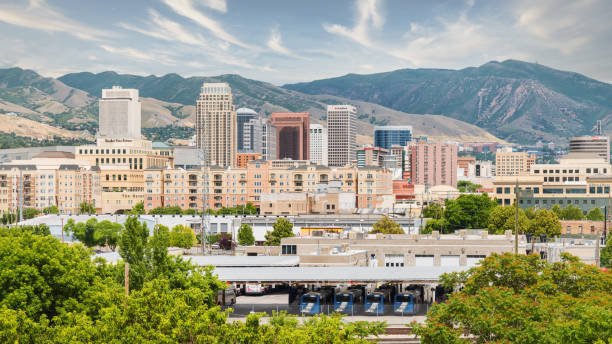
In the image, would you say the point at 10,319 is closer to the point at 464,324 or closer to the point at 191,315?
the point at 191,315

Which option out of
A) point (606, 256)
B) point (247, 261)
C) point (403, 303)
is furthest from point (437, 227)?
point (403, 303)

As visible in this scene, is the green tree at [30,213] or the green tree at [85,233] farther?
the green tree at [30,213]

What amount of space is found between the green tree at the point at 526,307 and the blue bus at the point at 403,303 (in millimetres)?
14009

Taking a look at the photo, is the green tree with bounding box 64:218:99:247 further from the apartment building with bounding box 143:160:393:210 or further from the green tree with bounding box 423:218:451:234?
the apartment building with bounding box 143:160:393:210

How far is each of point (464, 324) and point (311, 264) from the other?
A: 30.6 meters

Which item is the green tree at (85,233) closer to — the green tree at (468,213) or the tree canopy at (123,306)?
the green tree at (468,213)

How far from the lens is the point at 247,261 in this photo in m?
73.2

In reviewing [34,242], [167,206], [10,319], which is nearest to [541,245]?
[34,242]

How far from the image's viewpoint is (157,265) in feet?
170

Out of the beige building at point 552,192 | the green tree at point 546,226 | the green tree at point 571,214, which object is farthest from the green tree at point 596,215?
the green tree at point 546,226

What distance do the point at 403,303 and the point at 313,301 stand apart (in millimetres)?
7085

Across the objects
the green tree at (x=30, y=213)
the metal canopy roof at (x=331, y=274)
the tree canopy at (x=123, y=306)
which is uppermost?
the tree canopy at (x=123, y=306)

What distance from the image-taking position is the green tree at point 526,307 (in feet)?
113

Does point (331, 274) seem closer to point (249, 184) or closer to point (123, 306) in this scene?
point (123, 306)
